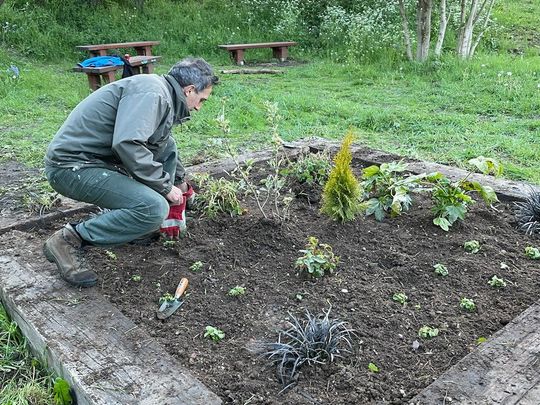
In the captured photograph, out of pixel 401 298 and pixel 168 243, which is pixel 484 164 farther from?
pixel 168 243

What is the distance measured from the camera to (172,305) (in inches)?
123

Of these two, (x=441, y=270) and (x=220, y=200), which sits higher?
(x=220, y=200)

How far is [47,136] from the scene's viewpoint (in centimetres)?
694

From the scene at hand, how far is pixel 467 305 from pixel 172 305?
60.2 inches

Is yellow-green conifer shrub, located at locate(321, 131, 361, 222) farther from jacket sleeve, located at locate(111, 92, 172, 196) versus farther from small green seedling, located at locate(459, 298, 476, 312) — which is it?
jacket sleeve, located at locate(111, 92, 172, 196)

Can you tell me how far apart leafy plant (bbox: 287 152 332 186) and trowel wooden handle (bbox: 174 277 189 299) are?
5.41 feet

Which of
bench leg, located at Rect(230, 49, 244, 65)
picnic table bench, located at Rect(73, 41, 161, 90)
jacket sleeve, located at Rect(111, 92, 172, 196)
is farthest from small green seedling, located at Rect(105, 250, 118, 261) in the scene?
bench leg, located at Rect(230, 49, 244, 65)

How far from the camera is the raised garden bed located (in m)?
2.60

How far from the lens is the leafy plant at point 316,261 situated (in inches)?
131

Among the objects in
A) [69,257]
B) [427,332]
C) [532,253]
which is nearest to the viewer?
[427,332]

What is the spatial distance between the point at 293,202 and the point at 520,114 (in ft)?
15.6

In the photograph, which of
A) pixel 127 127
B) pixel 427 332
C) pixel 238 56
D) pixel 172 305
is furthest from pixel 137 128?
pixel 238 56

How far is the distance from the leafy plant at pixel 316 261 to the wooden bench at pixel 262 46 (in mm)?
10021

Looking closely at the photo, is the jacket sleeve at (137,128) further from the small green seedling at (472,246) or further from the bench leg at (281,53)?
the bench leg at (281,53)
